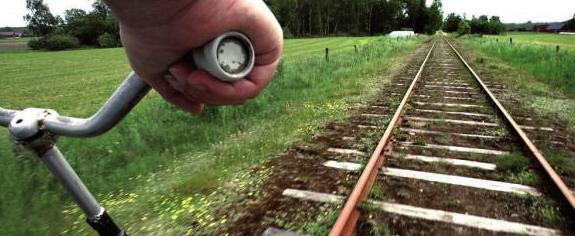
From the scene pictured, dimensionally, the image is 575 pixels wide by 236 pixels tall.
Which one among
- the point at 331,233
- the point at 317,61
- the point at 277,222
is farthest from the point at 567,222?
the point at 317,61

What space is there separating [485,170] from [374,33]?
383 ft

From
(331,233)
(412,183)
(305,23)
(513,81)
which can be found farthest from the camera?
(305,23)

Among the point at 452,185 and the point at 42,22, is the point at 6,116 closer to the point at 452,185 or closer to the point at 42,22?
the point at 452,185

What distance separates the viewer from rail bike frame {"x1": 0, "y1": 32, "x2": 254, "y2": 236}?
65 cm

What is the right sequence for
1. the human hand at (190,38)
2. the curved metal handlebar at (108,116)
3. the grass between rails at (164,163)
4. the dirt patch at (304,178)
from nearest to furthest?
the human hand at (190,38) → the curved metal handlebar at (108,116) → the dirt patch at (304,178) → the grass between rails at (164,163)

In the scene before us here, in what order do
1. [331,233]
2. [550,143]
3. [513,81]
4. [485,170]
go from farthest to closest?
[513,81]
[550,143]
[485,170]
[331,233]

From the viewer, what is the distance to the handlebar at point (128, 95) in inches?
25.5

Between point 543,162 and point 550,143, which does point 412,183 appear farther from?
point 550,143

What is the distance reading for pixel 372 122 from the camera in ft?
24.0

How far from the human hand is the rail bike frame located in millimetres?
20

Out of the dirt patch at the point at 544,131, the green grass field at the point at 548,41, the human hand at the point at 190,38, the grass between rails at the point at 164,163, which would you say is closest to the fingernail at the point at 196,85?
the human hand at the point at 190,38

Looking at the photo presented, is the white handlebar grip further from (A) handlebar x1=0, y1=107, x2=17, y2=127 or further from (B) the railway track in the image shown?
(B) the railway track

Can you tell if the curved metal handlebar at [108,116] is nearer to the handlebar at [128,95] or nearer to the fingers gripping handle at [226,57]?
the handlebar at [128,95]

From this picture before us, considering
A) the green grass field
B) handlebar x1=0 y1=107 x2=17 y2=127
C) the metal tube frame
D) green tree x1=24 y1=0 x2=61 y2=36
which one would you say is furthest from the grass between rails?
green tree x1=24 y1=0 x2=61 y2=36
